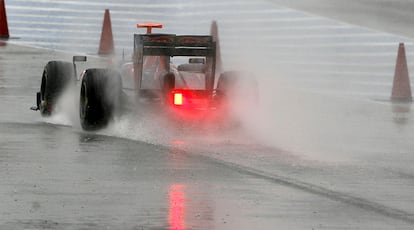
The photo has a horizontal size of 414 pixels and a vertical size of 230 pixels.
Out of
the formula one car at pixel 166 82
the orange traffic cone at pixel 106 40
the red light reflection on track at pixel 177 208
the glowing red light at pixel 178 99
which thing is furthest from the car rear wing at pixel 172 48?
the orange traffic cone at pixel 106 40

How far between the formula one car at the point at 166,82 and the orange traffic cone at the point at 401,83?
435cm

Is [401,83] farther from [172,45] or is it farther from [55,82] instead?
[55,82]

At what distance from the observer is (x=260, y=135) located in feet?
53.6

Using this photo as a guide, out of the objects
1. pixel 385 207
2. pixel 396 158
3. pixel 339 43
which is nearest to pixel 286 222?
pixel 385 207

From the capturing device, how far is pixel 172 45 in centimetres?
1767

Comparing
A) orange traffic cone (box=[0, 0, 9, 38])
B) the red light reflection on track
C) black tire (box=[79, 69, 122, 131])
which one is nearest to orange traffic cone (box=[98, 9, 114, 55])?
orange traffic cone (box=[0, 0, 9, 38])

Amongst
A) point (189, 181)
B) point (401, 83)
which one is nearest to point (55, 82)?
point (401, 83)

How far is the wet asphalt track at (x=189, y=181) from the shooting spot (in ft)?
34.6

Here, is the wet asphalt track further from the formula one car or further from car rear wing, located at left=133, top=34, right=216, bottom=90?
car rear wing, located at left=133, top=34, right=216, bottom=90

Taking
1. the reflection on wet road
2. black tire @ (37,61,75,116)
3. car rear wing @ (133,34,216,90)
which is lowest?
black tire @ (37,61,75,116)

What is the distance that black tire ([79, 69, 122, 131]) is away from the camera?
54.3 feet

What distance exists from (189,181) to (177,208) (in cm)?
149

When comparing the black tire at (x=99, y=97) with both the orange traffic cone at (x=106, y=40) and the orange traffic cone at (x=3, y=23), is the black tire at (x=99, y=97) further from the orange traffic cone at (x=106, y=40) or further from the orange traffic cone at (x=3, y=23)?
the orange traffic cone at (x=3, y=23)

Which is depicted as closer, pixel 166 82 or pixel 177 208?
pixel 177 208
